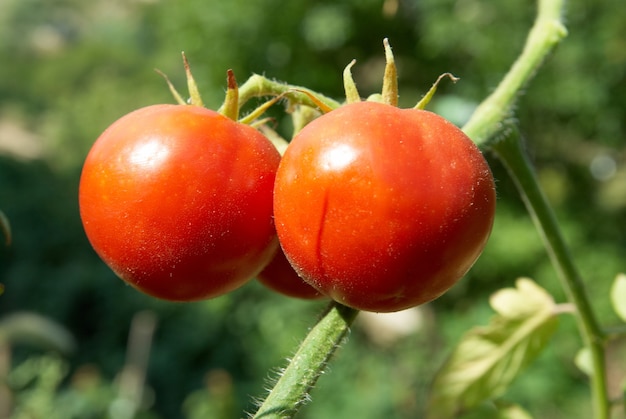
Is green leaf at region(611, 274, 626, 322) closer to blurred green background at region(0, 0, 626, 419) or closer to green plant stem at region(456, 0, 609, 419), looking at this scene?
green plant stem at region(456, 0, 609, 419)

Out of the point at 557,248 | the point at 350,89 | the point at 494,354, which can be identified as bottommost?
the point at 494,354

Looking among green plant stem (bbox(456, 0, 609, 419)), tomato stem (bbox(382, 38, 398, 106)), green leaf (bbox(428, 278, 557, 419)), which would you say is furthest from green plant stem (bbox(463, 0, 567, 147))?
green leaf (bbox(428, 278, 557, 419))

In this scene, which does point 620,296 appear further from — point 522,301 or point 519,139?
point 519,139

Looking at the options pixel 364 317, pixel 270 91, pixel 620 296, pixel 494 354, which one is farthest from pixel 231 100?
pixel 364 317

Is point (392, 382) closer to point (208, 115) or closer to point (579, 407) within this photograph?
point (579, 407)

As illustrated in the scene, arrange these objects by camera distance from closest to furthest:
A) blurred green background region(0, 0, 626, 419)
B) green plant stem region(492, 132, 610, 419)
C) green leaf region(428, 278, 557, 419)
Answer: green plant stem region(492, 132, 610, 419) < green leaf region(428, 278, 557, 419) < blurred green background region(0, 0, 626, 419)

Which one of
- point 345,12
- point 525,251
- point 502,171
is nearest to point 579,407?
point 525,251
